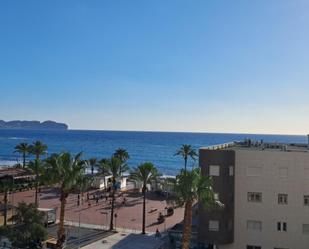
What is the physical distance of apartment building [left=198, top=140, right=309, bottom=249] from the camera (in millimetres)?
40031

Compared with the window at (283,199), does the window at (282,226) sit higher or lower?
lower

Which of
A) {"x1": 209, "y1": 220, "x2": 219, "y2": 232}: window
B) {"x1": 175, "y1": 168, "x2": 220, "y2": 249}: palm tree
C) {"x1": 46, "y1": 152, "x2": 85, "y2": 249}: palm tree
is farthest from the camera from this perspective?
{"x1": 209, "y1": 220, "x2": 219, "y2": 232}: window

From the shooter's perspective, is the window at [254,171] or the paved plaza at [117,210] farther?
the paved plaza at [117,210]

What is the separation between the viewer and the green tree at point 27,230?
3456 centimetres

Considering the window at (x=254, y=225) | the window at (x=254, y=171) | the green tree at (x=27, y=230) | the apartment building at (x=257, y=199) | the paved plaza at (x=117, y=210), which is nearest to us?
the green tree at (x=27, y=230)

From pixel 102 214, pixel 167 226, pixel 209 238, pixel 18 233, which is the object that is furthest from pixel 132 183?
pixel 18 233

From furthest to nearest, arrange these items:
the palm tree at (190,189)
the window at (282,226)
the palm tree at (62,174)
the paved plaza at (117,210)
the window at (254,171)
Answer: the paved plaza at (117,210) → the window at (254,171) → the window at (282,226) → the palm tree at (62,174) → the palm tree at (190,189)

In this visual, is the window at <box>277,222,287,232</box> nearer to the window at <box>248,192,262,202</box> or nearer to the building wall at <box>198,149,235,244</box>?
the window at <box>248,192,262,202</box>

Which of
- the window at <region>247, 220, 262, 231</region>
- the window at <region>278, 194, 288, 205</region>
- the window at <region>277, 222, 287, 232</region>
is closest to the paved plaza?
the window at <region>247, 220, 262, 231</region>

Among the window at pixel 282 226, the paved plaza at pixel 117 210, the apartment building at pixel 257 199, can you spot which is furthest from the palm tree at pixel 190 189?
the paved plaza at pixel 117 210

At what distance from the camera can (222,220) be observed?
40.4 m

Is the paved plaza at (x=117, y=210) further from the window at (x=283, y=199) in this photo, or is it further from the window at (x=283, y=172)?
the window at (x=283, y=172)

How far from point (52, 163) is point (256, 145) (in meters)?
25.8

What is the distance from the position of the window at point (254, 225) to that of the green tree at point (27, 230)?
761 inches
